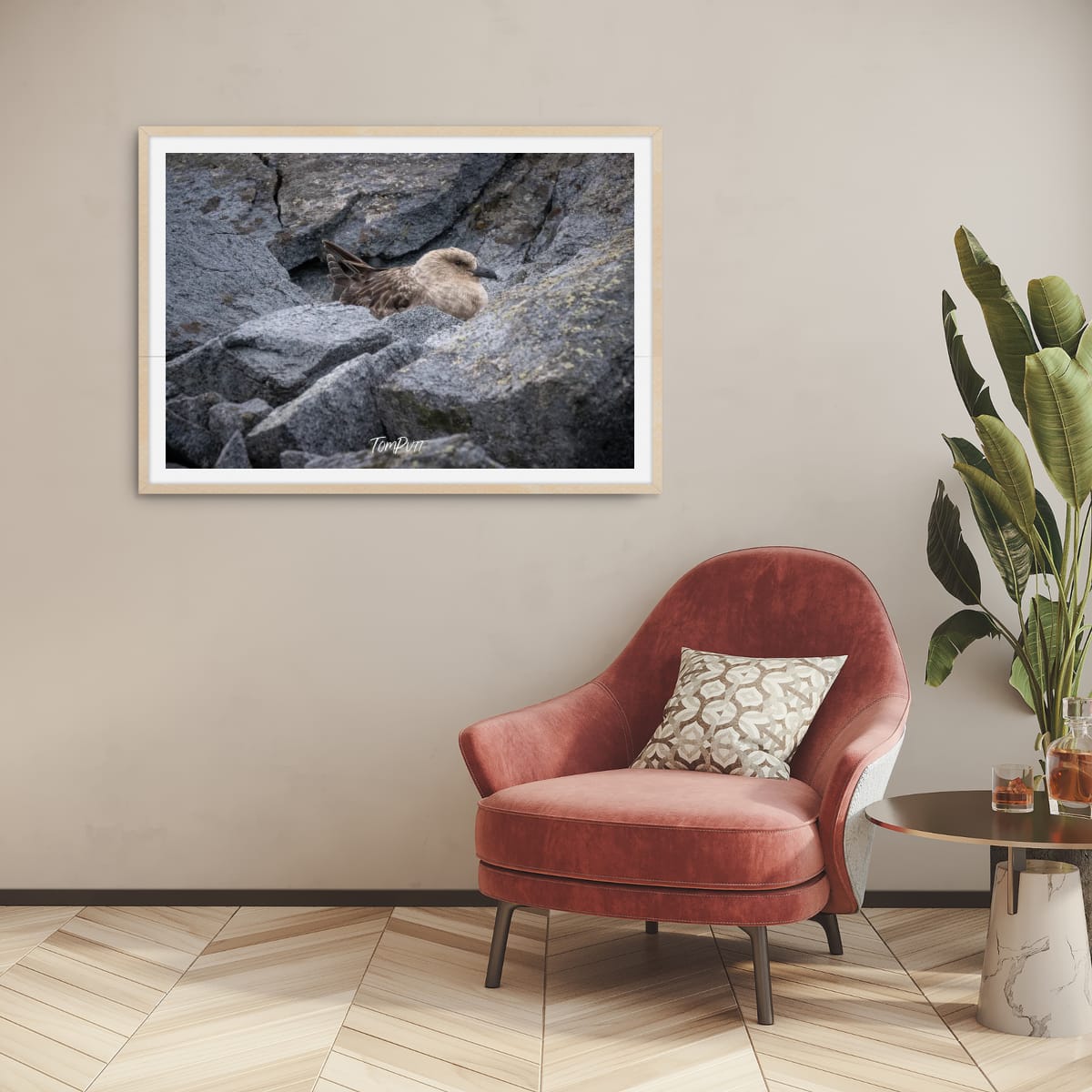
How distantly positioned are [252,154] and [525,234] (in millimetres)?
813

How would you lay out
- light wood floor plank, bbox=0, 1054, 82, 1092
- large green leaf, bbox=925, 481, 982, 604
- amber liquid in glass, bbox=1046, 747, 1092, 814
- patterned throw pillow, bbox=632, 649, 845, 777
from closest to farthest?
light wood floor plank, bbox=0, 1054, 82, 1092, amber liquid in glass, bbox=1046, 747, 1092, 814, patterned throw pillow, bbox=632, 649, 845, 777, large green leaf, bbox=925, 481, 982, 604

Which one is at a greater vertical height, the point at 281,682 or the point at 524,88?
the point at 524,88

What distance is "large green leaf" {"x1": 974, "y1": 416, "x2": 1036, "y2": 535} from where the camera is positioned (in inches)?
94.4

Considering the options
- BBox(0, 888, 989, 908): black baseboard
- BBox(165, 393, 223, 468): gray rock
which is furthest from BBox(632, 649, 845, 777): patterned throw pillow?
BBox(165, 393, 223, 468): gray rock

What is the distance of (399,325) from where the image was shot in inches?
120

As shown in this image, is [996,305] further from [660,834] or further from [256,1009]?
[256,1009]

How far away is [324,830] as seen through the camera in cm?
305

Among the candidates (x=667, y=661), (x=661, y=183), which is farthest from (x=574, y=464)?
(x=661, y=183)

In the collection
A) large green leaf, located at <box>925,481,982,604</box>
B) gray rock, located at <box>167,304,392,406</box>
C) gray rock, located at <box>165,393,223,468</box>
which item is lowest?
large green leaf, located at <box>925,481,982,604</box>

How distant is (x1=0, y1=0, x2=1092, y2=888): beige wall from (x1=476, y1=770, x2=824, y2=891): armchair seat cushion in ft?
2.59

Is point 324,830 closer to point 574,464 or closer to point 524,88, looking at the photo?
point 574,464

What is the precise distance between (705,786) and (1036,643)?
1.01 metres

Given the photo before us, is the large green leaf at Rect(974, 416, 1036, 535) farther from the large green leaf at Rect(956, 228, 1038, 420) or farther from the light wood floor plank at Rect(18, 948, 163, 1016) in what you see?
the light wood floor plank at Rect(18, 948, 163, 1016)

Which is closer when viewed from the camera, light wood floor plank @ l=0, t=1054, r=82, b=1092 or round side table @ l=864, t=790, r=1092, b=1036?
light wood floor plank @ l=0, t=1054, r=82, b=1092
